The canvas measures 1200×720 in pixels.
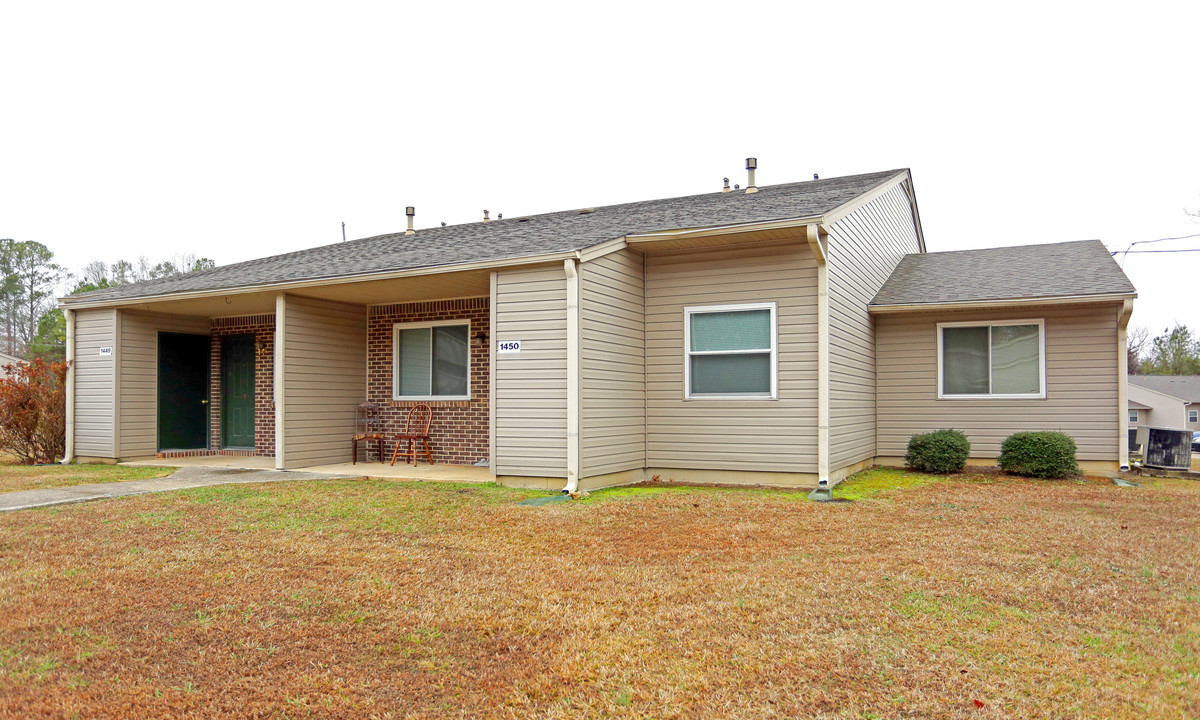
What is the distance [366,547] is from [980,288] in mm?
9764

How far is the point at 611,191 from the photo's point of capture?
40.2 m

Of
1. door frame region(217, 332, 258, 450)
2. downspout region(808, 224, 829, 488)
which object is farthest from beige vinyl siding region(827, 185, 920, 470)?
door frame region(217, 332, 258, 450)

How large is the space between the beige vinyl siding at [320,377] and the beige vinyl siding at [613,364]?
4842 millimetres

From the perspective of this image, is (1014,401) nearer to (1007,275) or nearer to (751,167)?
(1007,275)

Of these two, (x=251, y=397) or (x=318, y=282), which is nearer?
(x=318, y=282)

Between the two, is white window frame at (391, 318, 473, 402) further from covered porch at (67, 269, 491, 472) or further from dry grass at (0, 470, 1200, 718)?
dry grass at (0, 470, 1200, 718)

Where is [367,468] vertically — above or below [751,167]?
below

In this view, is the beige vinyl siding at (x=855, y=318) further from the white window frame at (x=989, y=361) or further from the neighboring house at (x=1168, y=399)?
the neighboring house at (x=1168, y=399)

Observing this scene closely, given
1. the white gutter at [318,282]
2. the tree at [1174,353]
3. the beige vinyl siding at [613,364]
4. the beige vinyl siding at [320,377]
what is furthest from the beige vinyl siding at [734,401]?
the tree at [1174,353]

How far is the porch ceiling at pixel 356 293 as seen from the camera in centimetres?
1031

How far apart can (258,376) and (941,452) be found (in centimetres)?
1129

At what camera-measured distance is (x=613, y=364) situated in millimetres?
9375

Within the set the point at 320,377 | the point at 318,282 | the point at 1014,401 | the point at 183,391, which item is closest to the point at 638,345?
the point at 318,282

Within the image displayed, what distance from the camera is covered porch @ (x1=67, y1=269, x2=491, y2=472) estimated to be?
36.8ft
